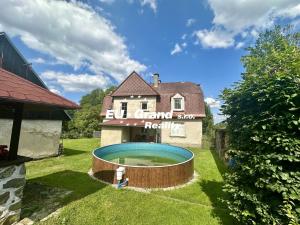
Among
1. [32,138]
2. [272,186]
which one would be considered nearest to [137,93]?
[32,138]

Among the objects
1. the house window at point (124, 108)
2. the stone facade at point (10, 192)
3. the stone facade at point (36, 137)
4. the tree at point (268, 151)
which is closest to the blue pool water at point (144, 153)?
the stone facade at point (36, 137)

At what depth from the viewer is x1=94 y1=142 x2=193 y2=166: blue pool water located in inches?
650

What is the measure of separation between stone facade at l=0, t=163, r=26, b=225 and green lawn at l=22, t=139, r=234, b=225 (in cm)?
74

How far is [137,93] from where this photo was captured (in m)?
25.9

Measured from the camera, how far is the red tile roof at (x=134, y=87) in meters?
25.8

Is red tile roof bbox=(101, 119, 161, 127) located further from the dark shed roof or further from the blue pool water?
the dark shed roof

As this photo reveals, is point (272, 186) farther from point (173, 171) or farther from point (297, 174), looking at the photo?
point (173, 171)

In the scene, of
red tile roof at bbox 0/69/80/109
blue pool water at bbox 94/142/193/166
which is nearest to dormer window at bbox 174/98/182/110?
blue pool water at bbox 94/142/193/166

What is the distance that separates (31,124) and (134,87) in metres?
14.7

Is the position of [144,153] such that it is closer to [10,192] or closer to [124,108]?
[124,108]

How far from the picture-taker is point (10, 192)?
5.42 meters

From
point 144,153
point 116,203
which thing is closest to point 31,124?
point 144,153

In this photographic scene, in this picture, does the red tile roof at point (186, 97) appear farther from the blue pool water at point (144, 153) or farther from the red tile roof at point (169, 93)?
the blue pool water at point (144, 153)

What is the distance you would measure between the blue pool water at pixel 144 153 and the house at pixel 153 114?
365 centimetres
